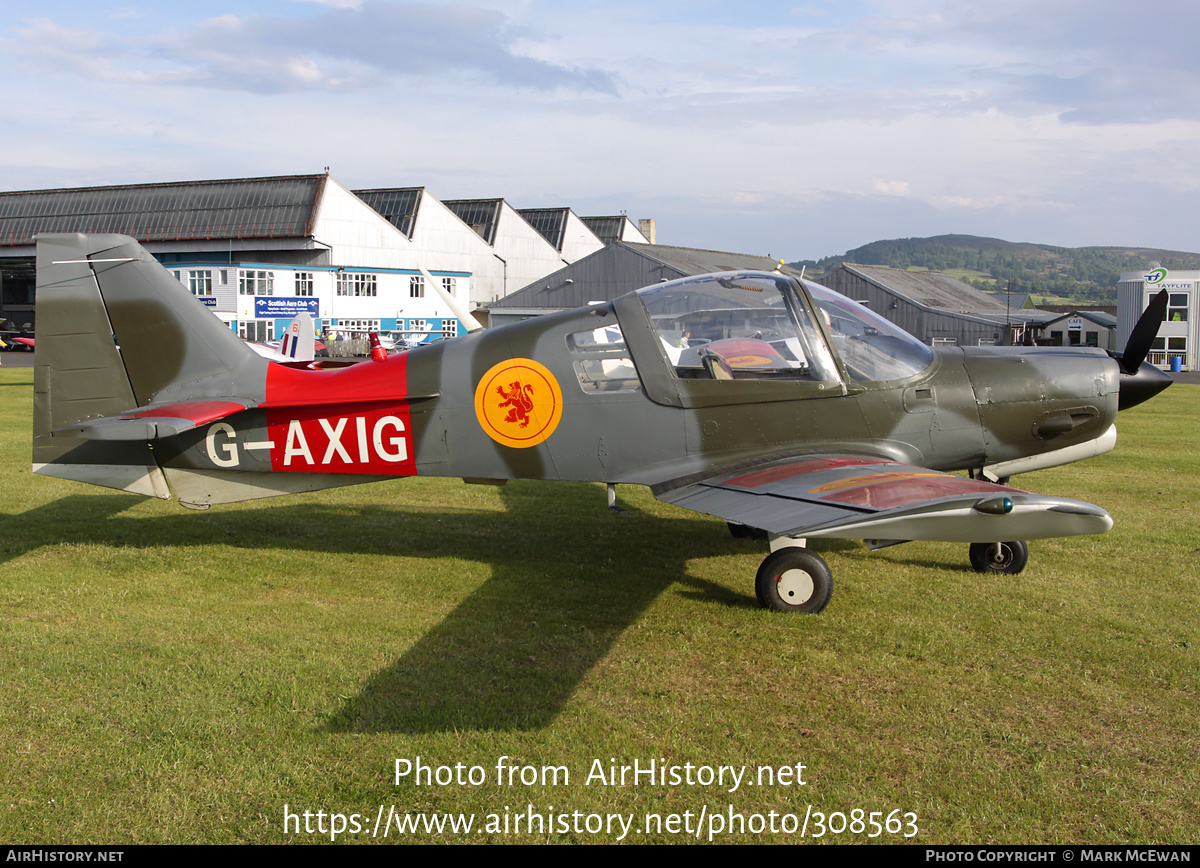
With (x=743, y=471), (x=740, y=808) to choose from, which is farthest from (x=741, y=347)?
(x=740, y=808)

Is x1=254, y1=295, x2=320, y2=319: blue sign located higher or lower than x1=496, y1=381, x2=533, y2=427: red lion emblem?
higher

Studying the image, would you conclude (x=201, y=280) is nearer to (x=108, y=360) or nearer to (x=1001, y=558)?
(x=108, y=360)

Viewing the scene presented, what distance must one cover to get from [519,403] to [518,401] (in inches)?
0.7

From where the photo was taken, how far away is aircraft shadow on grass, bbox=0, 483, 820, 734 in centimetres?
467

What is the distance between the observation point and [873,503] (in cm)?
477

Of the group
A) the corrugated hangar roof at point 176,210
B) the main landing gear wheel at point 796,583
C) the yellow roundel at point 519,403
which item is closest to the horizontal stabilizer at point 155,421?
the yellow roundel at point 519,403

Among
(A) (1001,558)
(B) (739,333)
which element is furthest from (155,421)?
(A) (1001,558)

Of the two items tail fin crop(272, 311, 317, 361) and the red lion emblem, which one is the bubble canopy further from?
tail fin crop(272, 311, 317, 361)

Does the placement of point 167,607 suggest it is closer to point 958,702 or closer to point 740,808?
point 740,808

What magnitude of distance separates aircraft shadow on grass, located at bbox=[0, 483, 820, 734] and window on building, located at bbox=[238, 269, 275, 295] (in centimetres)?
4216

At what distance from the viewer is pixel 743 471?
634cm

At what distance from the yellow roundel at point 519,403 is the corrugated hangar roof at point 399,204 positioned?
58.7m

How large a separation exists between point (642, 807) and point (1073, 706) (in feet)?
8.20

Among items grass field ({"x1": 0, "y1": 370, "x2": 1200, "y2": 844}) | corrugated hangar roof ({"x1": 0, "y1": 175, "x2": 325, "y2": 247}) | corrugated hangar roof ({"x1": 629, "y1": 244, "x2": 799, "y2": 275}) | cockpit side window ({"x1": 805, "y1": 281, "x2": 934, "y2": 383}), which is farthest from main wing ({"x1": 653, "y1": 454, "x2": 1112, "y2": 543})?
corrugated hangar roof ({"x1": 0, "y1": 175, "x2": 325, "y2": 247})
